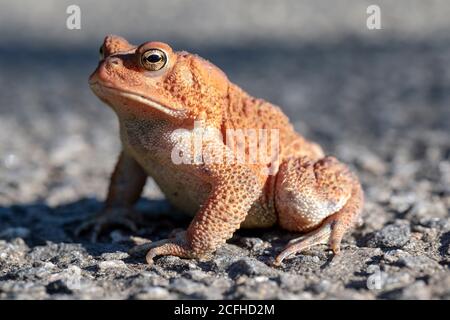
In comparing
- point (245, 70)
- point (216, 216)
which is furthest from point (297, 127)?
point (216, 216)

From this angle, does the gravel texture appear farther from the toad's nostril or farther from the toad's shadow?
the toad's nostril

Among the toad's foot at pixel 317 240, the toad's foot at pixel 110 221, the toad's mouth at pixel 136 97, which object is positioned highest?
the toad's mouth at pixel 136 97

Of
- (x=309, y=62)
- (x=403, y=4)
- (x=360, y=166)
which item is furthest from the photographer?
(x=403, y=4)

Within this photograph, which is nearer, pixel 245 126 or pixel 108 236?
pixel 245 126

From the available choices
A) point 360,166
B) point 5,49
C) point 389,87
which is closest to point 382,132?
point 360,166

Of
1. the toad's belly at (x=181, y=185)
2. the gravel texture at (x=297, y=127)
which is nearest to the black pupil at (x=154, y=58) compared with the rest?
the toad's belly at (x=181, y=185)

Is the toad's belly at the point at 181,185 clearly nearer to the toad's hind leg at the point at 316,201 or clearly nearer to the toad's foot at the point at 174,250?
the toad's foot at the point at 174,250

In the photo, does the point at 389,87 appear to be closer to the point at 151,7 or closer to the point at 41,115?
the point at 41,115
